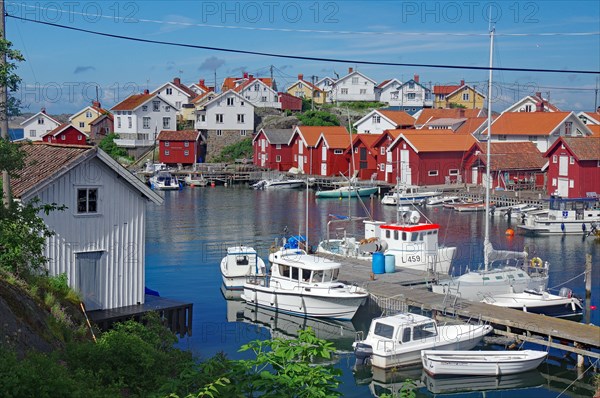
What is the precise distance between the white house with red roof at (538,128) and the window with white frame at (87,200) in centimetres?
5120

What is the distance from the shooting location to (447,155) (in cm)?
6894

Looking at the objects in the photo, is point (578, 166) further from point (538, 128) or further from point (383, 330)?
point (383, 330)

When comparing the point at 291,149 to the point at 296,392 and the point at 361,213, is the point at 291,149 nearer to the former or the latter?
the point at 361,213

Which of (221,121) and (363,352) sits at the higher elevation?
(221,121)

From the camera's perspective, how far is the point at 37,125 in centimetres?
10106

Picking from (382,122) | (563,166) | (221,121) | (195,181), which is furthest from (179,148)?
(563,166)

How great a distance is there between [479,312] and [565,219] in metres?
25.9

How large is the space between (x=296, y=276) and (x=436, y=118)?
60.0m

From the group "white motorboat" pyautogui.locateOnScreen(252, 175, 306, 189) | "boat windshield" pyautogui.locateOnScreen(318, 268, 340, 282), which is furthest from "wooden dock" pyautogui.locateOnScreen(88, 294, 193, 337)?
"white motorboat" pyautogui.locateOnScreen(252, 175, 306, 189)

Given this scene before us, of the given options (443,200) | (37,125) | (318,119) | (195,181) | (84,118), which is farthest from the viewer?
(84,118)

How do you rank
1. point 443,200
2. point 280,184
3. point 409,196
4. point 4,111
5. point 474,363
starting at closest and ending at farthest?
point 4,111, point 474,363, point 443,200, point 409,196, point 280,184

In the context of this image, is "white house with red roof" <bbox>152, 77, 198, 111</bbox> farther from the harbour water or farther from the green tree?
the harbour water

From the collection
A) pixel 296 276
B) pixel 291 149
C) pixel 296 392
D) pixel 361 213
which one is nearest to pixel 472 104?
pixel 291 149

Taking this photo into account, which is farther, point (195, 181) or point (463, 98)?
point (463, 98)
